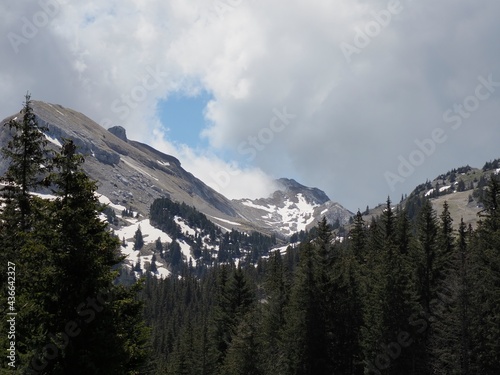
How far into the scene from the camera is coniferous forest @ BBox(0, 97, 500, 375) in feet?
53.7

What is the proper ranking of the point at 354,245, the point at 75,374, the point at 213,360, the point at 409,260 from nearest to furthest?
the point at 75,374
the point at 409,260
the point at 213,360
the point at 354,245

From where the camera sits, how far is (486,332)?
35.1 m

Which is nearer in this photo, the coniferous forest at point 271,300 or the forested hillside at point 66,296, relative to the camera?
the forested hillside at point 66,296

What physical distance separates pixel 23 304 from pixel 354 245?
50.5 metres

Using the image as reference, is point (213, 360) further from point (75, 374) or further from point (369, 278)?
point (75, 374)

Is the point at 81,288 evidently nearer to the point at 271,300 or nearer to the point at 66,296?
Answer: the point at 66,296

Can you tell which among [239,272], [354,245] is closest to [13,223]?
[239,272]

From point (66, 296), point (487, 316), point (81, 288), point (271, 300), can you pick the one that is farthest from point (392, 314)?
point (66, 296)

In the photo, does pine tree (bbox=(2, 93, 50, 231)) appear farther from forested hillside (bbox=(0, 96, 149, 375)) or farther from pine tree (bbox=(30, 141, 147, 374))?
pine tree (bbox=(30, 141, 147, 374))

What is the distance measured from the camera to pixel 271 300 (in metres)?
53.2

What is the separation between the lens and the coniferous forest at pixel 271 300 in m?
16.4

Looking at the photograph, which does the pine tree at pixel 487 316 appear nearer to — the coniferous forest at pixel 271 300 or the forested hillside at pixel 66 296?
the coniferous forest at pixel 271 300

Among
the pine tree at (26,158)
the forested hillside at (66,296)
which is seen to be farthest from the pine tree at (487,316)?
the pine tree at (26,158)

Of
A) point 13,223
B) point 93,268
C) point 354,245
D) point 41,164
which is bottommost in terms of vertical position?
point 93,268
